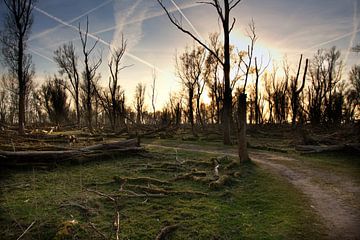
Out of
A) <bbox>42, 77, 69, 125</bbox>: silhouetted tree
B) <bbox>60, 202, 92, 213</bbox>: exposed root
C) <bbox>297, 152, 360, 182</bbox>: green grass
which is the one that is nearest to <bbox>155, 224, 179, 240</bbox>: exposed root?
<bbox>60, 202, 92, 213</bbox>: exposed root

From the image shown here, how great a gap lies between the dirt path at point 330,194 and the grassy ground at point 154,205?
30cm

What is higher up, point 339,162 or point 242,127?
point 242,127

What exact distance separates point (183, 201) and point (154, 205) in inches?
31.0

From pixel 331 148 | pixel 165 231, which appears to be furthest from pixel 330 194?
pixel 331 148

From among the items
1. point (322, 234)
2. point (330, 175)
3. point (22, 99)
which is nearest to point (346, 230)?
point (322, 234)

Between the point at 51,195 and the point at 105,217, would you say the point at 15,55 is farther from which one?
the point at 105,217

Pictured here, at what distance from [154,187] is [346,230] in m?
4.98

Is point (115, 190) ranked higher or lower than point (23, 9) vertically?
lower

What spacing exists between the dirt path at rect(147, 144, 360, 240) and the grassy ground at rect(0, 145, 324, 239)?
11.8 inches

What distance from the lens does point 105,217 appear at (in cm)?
654

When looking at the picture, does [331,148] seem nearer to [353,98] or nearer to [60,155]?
[60,155]

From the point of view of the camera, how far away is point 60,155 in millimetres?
11469

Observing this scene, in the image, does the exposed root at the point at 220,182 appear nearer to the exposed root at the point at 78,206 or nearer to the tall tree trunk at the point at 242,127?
the tall tree trunk at the point at 242,127

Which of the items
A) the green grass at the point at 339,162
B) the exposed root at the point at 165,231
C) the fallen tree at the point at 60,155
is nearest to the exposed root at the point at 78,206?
the exposed root at the point at 165,231
